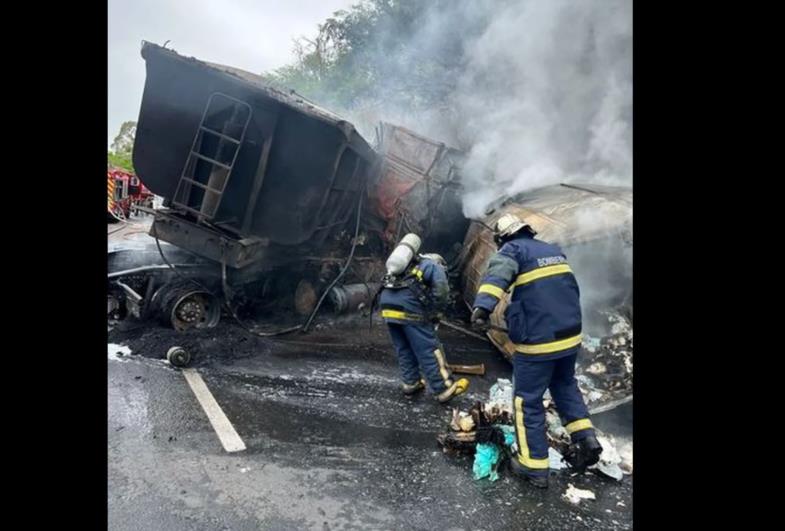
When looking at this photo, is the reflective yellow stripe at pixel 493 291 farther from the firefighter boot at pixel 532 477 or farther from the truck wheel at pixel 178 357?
the truck wheel at pixel 178 357

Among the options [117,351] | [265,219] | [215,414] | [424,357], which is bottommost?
[117,351]

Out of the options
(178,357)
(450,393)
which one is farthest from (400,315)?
(178,357)

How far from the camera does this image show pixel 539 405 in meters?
3.06

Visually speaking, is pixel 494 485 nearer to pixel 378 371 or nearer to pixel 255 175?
pixel 378 371

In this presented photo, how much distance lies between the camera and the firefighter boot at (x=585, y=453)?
3.07m

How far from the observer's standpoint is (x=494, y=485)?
3.01 metres

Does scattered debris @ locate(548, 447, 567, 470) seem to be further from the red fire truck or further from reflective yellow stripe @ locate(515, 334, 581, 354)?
the red fire truck

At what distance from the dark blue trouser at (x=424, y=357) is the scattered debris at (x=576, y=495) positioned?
133 centimetres

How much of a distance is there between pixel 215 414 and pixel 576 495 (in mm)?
2537

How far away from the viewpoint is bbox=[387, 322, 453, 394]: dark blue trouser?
4.10 m

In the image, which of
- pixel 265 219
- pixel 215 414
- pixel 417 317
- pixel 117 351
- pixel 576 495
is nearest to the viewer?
pixel 576 495

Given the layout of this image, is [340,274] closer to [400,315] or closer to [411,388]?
[400,315]
